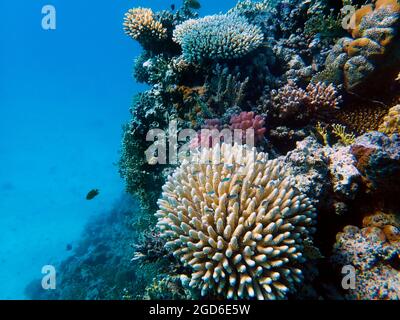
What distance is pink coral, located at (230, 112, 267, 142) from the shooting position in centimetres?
455

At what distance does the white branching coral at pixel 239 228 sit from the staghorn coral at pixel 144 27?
17.9ft

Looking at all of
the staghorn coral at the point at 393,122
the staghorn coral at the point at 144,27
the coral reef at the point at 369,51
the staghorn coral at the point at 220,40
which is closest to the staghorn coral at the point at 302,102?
the coral reef at the point at 369,51

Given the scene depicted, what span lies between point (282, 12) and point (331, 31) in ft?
6.06

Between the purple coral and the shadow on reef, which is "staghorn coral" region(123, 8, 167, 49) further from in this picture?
the shadow on reef

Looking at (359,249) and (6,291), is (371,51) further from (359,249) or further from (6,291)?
(6,291)

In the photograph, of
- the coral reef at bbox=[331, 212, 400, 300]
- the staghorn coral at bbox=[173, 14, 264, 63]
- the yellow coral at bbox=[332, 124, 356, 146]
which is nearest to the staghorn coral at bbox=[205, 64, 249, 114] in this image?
the staghorn coral at bbox=[173, 14, 264, 63]

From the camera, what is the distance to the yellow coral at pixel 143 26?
734cm

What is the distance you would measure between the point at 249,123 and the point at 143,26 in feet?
15.3

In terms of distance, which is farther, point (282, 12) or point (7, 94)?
point (7, 94)

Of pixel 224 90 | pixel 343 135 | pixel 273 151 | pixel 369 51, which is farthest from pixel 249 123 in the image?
pixel 369 51

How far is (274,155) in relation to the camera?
4.65m

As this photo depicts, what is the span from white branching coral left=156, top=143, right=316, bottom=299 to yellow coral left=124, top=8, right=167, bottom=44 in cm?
546
